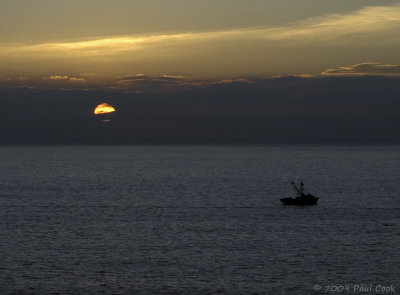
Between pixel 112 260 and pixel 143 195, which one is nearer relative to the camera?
pixel 112 260

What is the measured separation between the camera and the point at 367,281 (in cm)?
8150

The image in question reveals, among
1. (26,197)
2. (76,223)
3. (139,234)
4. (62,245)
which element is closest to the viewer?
(62,245)

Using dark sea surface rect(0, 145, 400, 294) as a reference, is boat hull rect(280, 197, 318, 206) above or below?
above

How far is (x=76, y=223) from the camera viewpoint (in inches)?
5153

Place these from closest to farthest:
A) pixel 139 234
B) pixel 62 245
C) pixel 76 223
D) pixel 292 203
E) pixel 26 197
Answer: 1. pixel 62 245
2. pixel 139 234
3. pixel 76 223
4. pixel 292 203
5. pixel 26 197

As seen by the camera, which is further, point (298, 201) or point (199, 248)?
point (298, 201)

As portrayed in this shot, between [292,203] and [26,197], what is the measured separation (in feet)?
248

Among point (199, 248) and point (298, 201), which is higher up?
point (298, 201)

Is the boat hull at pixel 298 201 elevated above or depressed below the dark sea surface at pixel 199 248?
above

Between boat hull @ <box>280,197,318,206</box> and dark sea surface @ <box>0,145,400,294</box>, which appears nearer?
dark sea surface @ <box>0,145,400,294</box>

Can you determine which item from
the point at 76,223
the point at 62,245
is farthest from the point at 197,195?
the point at 62,245

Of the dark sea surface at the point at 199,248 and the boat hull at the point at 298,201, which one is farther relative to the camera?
the boat hull at the point at 298,201

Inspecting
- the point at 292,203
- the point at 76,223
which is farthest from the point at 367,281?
the point at 292,203

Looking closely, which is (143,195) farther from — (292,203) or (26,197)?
(292,203)
